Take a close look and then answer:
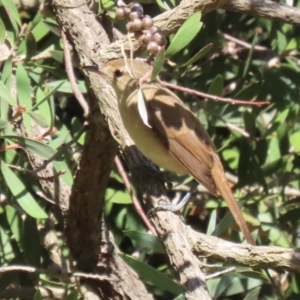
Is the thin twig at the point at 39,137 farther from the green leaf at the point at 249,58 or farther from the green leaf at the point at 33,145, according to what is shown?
the green leaf at the point at 249,58

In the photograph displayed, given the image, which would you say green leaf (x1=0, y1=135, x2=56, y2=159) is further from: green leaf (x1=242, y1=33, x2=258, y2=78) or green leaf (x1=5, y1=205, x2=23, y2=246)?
green leaf (x1=242, y1=33, x2=258, y2=78)

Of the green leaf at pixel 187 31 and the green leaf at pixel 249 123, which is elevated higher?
the green leaf at pixel 187 31

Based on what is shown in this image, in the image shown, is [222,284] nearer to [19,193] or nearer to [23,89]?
[19,193]

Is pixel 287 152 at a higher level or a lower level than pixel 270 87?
lower

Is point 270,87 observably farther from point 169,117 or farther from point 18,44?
point 18,44

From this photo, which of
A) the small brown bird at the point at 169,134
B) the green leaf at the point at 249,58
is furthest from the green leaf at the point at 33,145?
the green leaf at the point at 249,58

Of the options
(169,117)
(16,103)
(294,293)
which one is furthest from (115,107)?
(294,293)

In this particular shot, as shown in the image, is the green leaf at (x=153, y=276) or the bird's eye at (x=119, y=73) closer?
the green leaf at (x=153, y=276)
